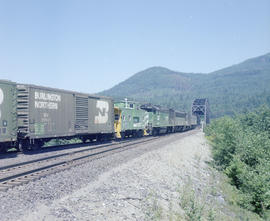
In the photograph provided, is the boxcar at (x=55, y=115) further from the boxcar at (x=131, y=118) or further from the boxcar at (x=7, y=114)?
the boxcar at (x=131, y=118)

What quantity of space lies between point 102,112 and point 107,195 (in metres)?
Result: 15.0

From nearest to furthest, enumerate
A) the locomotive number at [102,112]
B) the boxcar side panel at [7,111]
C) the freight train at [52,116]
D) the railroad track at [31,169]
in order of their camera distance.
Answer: the railroad track at [31,169] → the boxcar side panel at [7,111] → the freight train at [52,116] → the locomotive number at [102,112]

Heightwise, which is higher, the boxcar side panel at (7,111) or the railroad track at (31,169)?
the boxcar side panel at (7,111)

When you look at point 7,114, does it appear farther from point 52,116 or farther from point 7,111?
point 52,116

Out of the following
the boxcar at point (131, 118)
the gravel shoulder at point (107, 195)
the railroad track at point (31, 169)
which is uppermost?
the boxcar at point (131, 118)

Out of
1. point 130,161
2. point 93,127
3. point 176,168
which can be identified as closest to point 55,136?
point 93,127

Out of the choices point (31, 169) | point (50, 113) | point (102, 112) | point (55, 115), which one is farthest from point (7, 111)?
point (102, 112)

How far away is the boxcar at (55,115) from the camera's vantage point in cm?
1556

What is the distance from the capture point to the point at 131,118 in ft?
88.8

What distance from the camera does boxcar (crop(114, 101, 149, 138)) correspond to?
25453 mm

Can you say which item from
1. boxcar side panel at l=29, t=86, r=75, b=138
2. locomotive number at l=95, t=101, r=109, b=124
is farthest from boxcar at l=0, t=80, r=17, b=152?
locomotive number at l=95, t=101, r=109, b=124

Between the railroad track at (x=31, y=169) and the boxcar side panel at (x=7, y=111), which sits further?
the boxcar side panel at (x=7, y=111)

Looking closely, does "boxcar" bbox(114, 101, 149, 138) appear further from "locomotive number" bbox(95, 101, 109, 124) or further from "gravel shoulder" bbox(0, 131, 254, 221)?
"gravel shoulder" bbox(0, 131, 254, 221)

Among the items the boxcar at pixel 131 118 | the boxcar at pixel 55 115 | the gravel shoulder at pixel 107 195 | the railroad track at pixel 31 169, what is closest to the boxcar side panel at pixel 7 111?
the boxcar at pixel 55 115
